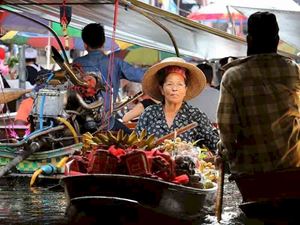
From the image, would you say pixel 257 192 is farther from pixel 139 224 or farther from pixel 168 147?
pixel 168 147

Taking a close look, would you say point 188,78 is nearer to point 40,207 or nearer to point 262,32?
point 40,207

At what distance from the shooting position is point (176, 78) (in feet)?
31.6

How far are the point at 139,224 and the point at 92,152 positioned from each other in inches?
27.5

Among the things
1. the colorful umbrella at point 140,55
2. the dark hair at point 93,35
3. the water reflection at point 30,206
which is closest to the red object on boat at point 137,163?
the water reflection at point 30,206

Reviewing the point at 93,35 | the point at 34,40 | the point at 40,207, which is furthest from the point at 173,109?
the point at 34,40

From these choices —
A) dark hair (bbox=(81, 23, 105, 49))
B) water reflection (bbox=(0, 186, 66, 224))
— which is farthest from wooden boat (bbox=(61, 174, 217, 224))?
dark hair (bbox=(81, 23, 105, 49))

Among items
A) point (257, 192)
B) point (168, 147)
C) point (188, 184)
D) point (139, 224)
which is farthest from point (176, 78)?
point (257, 192)

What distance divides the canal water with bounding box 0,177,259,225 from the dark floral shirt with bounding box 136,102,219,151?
32.5 inches

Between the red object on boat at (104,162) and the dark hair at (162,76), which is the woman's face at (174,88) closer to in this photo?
the dark hair at (162,76)

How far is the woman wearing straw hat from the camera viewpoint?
31.6 ft

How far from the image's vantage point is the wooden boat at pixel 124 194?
7094 millimetres

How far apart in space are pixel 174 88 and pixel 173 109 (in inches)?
10.4

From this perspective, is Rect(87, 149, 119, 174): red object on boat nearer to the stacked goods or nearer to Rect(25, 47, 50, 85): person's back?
the stacked goods

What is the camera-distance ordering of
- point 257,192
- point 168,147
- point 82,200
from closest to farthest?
point 257,192, point 82,200, point 168,147
